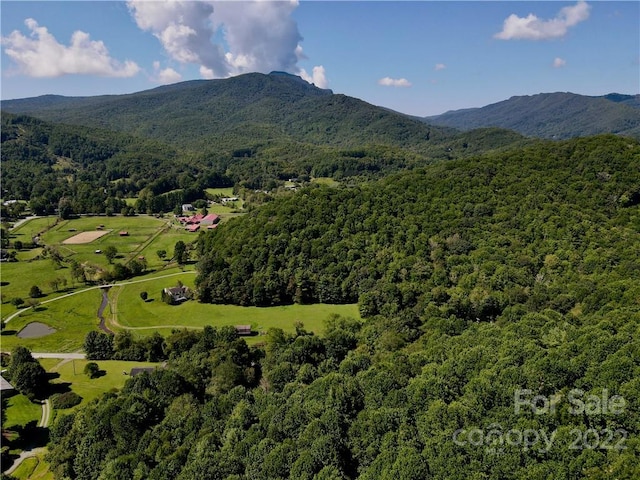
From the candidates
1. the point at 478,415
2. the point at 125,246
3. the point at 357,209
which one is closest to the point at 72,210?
the point at 125,246

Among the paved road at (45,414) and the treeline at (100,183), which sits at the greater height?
the treeline at (100,183)

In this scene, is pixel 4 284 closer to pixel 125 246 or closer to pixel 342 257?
pixel 125 246

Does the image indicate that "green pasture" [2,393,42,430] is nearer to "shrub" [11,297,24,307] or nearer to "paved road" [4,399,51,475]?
"paved road" [4,399,51,475]

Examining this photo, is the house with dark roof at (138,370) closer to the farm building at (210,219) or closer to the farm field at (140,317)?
the farm field at (140,317)

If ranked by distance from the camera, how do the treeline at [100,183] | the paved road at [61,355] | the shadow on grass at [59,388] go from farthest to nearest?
1. the treeline at [100,183]
2. the paved road at [61,355]
3. the shadow on grass at [59,388]

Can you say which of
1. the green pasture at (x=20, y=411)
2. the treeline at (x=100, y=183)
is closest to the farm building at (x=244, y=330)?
the green pasture at (x=20, y=411)

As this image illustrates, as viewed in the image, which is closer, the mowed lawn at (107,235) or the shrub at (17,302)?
the shrub at (17,302)

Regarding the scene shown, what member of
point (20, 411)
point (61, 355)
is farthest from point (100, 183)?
point (20, 411)

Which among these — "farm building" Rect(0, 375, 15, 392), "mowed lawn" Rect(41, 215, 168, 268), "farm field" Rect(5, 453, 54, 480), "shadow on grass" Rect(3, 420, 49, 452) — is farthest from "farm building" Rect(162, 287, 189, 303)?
"farm field" Rect(5, 453, 54, 480)
